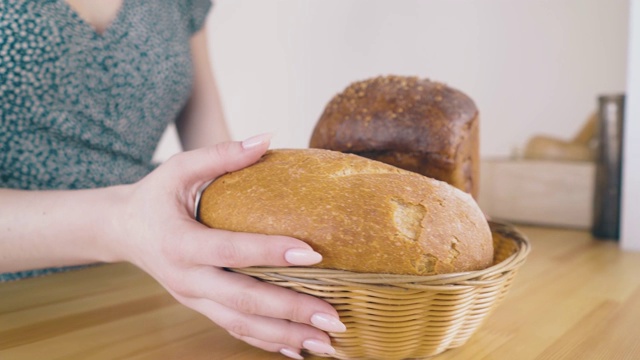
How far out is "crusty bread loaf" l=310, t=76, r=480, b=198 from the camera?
2.49 ft

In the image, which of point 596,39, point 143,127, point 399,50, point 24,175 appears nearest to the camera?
point 24,175

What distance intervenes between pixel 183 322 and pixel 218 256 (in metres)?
0.20

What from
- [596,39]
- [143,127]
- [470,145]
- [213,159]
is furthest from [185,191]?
[596,39]

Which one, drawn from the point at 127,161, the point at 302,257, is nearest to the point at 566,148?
the point at 127,161

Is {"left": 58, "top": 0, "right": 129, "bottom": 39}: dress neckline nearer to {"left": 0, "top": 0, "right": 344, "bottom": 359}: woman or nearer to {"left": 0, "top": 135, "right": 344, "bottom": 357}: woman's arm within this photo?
{"left": 0, "top": 0, "right": 344, "bottom": 359}: woman

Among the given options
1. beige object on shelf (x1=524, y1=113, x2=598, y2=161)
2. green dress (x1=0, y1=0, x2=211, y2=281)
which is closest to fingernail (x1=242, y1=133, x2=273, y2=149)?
green dress (x1=0, y1=0, x2=211, y2=281)

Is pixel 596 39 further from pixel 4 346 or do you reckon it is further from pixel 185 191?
pixel 4 346

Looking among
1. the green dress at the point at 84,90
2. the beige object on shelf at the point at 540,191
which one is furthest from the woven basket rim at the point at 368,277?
the beige object on shelf at the point at 540,191

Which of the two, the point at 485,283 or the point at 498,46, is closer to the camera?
the point at 485,283

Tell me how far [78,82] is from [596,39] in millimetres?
1622

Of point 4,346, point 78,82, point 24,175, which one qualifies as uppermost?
point 78,82

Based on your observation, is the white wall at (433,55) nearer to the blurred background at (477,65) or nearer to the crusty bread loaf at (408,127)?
the blurred background at (477,65)

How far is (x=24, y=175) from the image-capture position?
37.1 inches

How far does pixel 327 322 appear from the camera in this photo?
0.49 metres
